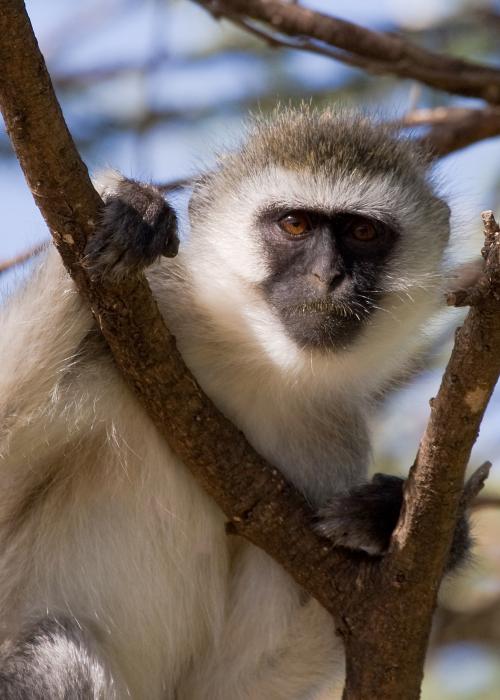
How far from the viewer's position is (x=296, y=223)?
11.9 feet

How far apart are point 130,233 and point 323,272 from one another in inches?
30.1

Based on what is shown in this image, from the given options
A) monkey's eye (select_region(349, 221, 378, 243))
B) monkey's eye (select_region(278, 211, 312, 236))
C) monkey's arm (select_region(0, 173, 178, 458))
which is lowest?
monkey's arm (select_region(0, 173, 178, 458))

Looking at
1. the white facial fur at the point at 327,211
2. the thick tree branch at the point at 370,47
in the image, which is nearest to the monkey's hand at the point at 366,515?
the white facial fur at the point at 327,211

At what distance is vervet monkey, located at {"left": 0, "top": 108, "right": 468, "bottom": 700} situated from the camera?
10.6ft

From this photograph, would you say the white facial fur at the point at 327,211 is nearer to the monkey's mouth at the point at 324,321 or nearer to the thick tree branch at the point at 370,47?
the monkey's mouth at the point at 324,321

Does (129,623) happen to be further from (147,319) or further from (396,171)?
(396,171)

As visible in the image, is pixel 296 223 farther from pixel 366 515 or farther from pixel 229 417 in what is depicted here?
pixel 366 515

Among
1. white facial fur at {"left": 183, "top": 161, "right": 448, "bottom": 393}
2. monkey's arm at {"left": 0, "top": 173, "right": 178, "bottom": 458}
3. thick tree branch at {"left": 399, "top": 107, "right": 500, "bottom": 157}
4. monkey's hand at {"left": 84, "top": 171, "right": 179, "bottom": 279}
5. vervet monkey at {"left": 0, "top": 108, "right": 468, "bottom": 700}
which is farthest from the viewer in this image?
thick tree branch at {"left": 399, "top": 107, "right": 500, "bottom": 157}

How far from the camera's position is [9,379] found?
10.3 feet

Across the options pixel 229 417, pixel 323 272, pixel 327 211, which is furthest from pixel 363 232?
pixel 229 417

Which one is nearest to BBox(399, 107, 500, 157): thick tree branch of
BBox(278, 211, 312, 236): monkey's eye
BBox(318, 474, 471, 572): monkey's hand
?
BBox(278, 211, 312, 236): monkey's eye

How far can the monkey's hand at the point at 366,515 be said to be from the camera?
3252 millimetres

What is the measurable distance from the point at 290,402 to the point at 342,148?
37.4 inches

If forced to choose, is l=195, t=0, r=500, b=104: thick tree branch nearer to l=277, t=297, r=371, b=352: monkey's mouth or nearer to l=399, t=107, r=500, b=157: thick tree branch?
l=399, t=107, r=500, b=157: thick tree branch
